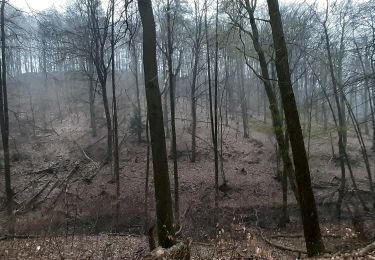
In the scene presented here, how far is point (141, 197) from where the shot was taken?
68.1ft

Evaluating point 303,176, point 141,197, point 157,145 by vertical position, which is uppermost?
point 157,145

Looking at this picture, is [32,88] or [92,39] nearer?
[92,39]

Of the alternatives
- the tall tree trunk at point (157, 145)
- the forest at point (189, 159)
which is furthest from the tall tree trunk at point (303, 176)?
the tall tree trunk at point (157, 145)

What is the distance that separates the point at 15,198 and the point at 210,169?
11832 millimetres

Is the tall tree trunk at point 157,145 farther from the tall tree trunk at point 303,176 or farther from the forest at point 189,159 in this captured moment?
the tall tree trunk at point 303,176

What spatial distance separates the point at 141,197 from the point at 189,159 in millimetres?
7057

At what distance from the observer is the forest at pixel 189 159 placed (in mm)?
8016

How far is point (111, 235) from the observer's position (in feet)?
46.8

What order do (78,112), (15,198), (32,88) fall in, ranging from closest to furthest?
(15,198), (78,112), (32,88)

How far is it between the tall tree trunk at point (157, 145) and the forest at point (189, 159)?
0.02 metres

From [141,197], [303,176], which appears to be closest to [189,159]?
[141,197]

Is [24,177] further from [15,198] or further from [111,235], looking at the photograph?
[111,235]

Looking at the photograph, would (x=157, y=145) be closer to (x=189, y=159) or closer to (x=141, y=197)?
(x=141, y=197)

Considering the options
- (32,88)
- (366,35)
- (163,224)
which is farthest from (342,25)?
(32,88)
